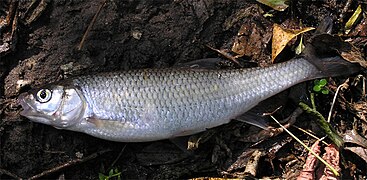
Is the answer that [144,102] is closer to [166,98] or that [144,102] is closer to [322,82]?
[166,98]

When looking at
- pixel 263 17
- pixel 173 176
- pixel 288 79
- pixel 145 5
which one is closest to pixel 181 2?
pixel 145 5

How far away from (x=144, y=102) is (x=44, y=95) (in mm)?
858

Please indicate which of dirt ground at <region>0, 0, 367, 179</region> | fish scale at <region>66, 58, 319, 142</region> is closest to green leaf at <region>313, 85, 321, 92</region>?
dirt ground at <region>0, 0, 367, 179</region>

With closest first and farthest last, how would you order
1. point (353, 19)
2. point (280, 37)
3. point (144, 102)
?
point (144, 102)
point (280, 37)
point (353, 19)

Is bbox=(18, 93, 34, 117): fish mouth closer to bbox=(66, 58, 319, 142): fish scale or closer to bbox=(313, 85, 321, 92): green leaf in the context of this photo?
bbox=(66, 58, 319, 142): fish scale

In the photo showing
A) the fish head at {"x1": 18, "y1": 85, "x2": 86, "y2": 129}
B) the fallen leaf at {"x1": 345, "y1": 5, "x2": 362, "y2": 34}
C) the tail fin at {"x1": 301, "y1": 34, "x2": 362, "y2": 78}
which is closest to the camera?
the fish head at {"x1": 18, "y1": 85, "x2": 86, "y2": 129}

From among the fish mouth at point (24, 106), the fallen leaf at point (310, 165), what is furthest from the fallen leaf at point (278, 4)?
the fish mouth at point (24, 106)

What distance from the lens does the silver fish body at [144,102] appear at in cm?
458

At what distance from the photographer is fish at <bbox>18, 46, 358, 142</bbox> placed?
15.0ft

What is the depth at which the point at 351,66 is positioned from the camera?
4.92 meters

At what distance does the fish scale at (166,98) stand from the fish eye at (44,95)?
24 centimetres

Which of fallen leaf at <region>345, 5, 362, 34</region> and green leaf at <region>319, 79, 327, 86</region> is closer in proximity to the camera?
green leaf at <region>319, 79, 327, 86</region>

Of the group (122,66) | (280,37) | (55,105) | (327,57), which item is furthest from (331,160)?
(55,105)

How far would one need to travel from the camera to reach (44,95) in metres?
4.61
